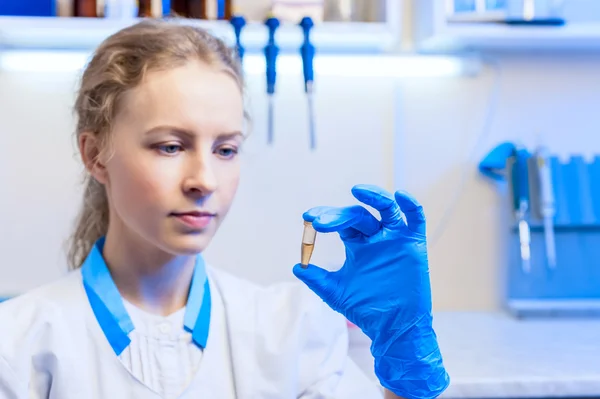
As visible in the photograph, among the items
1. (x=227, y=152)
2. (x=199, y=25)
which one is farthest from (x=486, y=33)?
(x=227, y=152)

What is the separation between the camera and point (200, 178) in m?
0.93

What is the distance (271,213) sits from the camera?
158 cm

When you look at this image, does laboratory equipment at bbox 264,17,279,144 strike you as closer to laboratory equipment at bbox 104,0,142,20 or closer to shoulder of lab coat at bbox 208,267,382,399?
laboratory equipment at bbox 104,0,142,20

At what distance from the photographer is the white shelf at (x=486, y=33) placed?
4.58 feet

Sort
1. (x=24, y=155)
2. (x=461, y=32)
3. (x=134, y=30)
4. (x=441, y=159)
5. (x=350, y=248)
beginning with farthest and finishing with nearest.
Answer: (x=441, y=159), (x=24, y=155), (x=461, y=32), (x=134, y=30), (x=350, y=248)

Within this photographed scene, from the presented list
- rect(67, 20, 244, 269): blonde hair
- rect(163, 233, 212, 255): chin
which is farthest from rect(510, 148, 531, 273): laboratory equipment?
rect(163, 233, 212, 255): chin

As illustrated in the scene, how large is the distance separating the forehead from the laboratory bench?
50 centimetres

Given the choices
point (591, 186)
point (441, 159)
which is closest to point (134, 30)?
point (441, 159)

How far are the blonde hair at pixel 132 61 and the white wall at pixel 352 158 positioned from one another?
0.45m

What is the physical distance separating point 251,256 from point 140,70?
0.69 meters

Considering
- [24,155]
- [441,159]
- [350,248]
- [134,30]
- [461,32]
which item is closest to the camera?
[350,248]

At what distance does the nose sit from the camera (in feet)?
3.06

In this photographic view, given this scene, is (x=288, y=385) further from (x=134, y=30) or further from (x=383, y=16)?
(x=383, y=16)

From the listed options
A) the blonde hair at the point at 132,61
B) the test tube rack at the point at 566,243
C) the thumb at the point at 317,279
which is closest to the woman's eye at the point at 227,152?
the blonde hair at the point at 132,61
